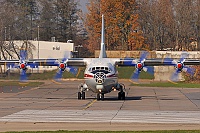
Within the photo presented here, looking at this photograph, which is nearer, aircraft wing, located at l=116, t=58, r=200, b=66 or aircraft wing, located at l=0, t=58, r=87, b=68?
aircraft wing, located at l=116, t=58, r=200, b=66

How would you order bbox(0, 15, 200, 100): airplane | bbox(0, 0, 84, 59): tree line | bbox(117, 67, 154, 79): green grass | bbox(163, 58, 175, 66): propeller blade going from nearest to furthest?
1. bbox(0, 15, 200, 100): airplane
2. bbox(163, 58, 175, 66): propeller blade
3. bbox(117, 67, 154, 79): green grass
4. bbox(0, 0, 84, 59): tree line

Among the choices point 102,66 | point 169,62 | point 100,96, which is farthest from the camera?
point 169,62

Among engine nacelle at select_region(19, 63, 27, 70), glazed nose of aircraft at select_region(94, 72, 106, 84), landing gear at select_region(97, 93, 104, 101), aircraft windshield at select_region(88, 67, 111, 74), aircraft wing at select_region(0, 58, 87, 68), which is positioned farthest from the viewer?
engine nacelle at select_region(19, 63, 27, 70)

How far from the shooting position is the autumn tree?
95938 mm

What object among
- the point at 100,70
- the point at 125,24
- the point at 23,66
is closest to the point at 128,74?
the point at 125,24

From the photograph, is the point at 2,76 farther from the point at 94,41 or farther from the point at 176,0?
the point at 176,0

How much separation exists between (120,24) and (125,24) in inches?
81.3

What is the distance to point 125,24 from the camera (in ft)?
315

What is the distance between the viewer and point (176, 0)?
4186 inches

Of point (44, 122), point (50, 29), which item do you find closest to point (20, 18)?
point (50, 29)

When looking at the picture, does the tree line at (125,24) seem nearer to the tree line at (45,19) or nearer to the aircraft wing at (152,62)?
the tree line at (45,19)

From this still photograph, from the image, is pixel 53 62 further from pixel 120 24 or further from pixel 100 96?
pixel 120 24

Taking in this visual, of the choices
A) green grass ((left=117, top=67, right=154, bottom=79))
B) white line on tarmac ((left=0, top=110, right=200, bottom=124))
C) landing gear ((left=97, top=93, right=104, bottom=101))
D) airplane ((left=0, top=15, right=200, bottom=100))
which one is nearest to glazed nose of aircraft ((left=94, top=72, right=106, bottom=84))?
airplane ((left=0, top=15, right=200, bottom=100))

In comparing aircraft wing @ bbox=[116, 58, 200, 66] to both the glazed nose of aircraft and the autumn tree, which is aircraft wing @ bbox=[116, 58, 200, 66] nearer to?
the glazed nose of aircraft
